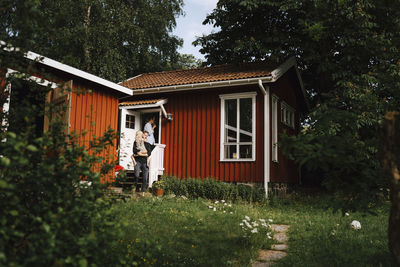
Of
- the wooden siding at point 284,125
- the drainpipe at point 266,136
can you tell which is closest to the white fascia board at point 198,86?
the drainpipe at point 266,136

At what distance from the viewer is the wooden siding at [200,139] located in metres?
→ 11.4

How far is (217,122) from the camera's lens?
11945 millimetres

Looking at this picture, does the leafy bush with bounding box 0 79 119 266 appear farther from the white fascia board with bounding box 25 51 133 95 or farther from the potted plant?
the potted plant

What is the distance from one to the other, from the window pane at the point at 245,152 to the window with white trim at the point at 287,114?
2.58 m

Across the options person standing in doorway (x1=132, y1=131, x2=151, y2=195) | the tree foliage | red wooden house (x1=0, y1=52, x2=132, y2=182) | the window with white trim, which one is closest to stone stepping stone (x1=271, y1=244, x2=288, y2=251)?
the tree foliage

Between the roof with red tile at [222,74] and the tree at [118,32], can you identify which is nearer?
the roof with red tile at [222,74]

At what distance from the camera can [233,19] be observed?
1608 centimetres

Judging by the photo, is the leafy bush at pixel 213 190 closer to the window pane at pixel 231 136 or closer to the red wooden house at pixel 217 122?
the red wooden house at pixel 217 122

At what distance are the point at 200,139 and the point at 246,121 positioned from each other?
1652mm

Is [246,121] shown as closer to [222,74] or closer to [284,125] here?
[222,74]

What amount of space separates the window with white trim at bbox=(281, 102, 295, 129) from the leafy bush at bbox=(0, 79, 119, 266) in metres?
11.5

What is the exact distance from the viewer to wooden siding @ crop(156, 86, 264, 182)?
37.3 ft

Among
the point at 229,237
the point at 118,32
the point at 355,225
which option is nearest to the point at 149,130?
the point at 229,237

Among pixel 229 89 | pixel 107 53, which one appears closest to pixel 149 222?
pixel 229 89
